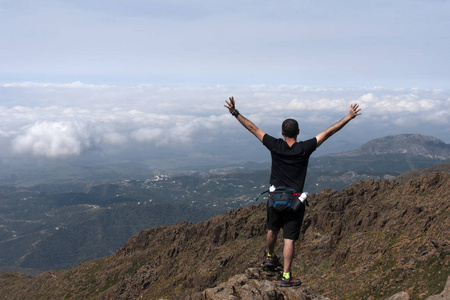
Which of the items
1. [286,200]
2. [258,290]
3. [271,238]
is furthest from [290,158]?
[258,290]

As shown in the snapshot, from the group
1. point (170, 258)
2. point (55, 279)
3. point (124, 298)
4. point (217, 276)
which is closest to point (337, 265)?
point (217, 276)

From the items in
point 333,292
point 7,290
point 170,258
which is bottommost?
point 7,290

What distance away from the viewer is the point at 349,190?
94.6 m

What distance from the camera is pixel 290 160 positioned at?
13539 millimetres

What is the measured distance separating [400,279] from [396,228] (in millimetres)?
20123

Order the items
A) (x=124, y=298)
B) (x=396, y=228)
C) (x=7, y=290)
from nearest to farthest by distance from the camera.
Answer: (x=396, y=228)
(x=124, y=298)
(x=7, y=290)

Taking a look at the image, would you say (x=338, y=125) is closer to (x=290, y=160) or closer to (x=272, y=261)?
(x=290, y=160)

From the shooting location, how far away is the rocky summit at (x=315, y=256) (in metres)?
46.4

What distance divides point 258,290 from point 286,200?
5.38 meters

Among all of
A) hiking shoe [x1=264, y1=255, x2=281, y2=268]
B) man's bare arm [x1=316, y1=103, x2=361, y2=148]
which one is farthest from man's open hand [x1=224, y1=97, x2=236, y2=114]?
hiking shoe [x1=264, y1=255, x2=281, y2=268]

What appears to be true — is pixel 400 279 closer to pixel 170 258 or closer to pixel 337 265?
pixel 337 265

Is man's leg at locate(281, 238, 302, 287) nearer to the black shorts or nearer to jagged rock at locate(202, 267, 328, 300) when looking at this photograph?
the black shorts

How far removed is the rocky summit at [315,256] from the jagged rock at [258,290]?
50 mm

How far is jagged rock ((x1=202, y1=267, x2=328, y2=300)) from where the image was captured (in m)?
15.3
